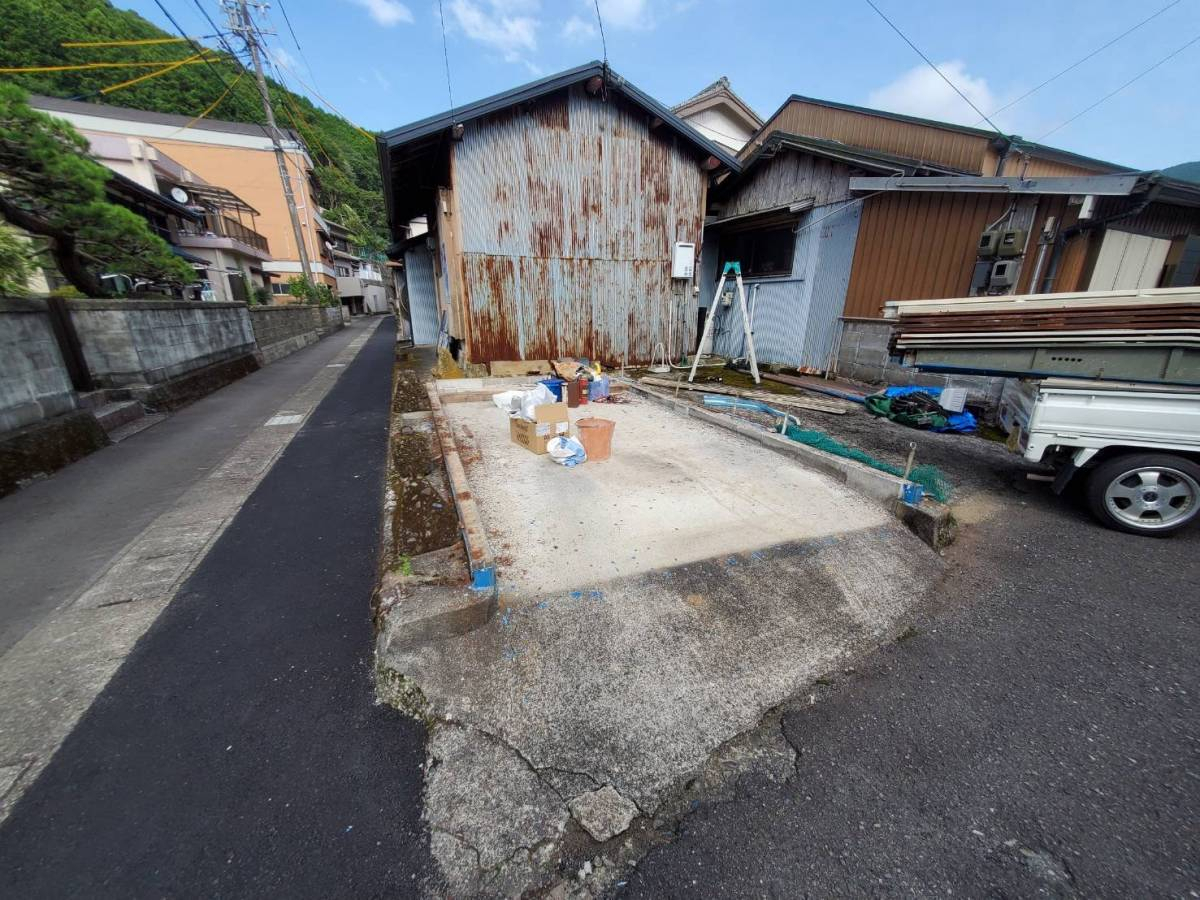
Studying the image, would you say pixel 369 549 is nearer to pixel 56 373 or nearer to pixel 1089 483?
pixel 56 373

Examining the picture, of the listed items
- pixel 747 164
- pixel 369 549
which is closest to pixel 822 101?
pixel 747 164

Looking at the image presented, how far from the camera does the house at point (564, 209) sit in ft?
28.3

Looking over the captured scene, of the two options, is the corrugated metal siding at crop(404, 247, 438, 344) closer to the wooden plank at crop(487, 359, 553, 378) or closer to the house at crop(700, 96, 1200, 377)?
the wooden plank at crop(487, 359, 553, 378)

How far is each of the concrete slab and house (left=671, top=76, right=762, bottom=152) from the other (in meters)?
17.1

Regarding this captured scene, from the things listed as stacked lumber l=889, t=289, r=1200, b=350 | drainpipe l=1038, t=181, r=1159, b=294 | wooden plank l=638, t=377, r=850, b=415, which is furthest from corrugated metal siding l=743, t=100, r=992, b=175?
stacked lumber l=889, t=289, r=1200, b=350

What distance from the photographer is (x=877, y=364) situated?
866cm

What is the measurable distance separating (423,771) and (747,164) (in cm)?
1261

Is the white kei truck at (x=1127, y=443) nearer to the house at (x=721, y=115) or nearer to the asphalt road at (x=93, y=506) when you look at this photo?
the asphalt road at (x=93, y=506)

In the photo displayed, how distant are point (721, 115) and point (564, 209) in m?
13.5

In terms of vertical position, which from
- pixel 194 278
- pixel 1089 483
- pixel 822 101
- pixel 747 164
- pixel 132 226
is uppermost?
pixel 822 101

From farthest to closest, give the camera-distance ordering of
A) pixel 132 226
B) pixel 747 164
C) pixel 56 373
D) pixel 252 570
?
1. pixel 747 164
2. pixel 132 226
3. pixel 56 373
4. pixel 252 570

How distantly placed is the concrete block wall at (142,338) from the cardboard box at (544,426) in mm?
7022

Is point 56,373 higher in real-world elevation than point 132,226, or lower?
lower

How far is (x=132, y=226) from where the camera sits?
7441 millimetres
